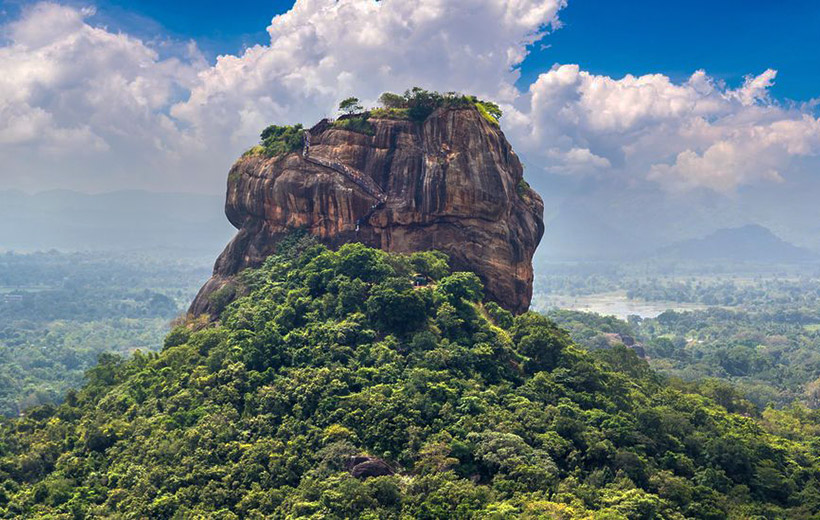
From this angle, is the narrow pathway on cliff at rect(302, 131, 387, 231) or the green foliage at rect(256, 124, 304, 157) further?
the green foliage at rect(256, 124, 304, 157)

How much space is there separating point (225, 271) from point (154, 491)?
22764 mm

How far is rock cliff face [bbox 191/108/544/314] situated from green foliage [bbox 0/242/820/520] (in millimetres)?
3391

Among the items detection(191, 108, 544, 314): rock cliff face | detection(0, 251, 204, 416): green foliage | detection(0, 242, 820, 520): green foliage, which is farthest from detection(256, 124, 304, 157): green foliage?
detection(0, 251, 204, 416): green foliage

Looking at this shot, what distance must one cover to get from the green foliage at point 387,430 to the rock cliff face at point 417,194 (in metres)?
3.39

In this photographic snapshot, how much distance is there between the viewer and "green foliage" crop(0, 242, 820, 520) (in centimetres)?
2798

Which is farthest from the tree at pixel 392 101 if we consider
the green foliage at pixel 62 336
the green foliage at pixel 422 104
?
the green foliage at pixel 62 336

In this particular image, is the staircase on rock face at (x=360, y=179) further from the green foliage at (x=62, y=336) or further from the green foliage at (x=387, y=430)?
the green foliage at (x=62, y=336)

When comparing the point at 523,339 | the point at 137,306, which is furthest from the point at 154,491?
the point at 137,306

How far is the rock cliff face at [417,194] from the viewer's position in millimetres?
45594

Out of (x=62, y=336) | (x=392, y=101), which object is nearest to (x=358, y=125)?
(x=392, y=101)

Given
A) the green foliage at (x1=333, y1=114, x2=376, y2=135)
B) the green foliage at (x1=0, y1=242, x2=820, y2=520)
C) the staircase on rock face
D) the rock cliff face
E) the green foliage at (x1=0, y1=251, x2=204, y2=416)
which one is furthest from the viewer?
the green foliage at (x1=0, y1=251, x2=204, y2=416)

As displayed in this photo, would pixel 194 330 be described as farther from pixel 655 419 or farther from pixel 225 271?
pixel 655 419

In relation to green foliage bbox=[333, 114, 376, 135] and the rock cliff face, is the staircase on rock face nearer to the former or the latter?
the rock cliff face

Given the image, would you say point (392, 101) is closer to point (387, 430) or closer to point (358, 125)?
point (358, 125)
